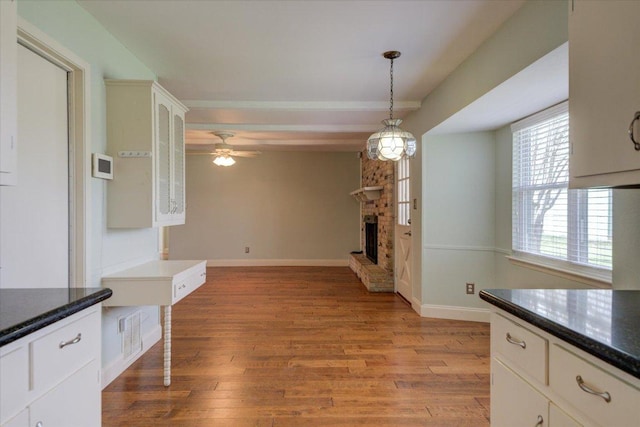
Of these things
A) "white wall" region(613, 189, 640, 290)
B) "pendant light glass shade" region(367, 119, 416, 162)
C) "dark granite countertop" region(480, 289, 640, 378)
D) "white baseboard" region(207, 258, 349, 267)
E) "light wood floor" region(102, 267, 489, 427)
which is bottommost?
"light wood floor" region(102, 267, 489, 427)

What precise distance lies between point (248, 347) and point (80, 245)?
5.43 ft

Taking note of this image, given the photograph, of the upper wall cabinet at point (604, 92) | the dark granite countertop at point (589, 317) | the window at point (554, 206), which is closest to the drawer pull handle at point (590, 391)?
the dark granite countertop at point (589, 317)

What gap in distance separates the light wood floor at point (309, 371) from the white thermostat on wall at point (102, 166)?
152cm

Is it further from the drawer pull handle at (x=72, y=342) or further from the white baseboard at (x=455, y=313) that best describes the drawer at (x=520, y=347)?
the white baseboard at (x=455, y=313)

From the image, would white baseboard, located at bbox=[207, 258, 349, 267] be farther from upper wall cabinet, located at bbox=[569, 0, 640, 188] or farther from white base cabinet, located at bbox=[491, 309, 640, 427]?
upper wall cabinet, located at bbox=[569, 0, 640, 188]

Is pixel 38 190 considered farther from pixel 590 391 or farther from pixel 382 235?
pixel 382 235

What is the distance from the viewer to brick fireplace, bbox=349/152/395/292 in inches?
207

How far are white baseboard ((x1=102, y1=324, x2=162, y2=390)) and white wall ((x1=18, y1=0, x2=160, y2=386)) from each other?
27 millimetres

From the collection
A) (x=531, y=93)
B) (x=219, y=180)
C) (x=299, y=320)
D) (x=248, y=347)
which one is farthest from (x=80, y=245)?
(x=219, y=180)

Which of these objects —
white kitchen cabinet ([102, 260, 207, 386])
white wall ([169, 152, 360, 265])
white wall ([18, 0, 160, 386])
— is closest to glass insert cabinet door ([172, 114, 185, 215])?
white wall ([18, 0, 160, 386])

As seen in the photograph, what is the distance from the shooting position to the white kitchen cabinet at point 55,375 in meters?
1.00

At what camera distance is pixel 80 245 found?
2.23 metres

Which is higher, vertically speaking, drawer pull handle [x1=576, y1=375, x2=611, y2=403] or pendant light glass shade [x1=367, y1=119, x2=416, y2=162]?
pendant light glass shade [x1=367, y1=119, x2=416, y2=162]

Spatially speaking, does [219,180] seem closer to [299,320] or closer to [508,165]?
[299,320]
